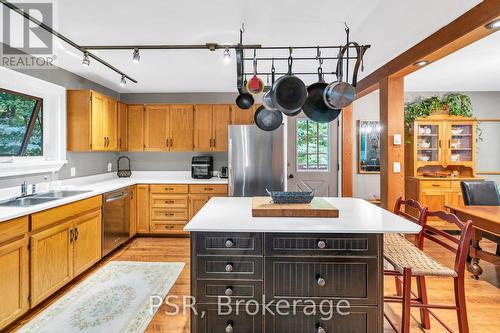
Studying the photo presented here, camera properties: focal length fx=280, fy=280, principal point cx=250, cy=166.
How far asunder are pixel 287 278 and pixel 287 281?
0.06 ft

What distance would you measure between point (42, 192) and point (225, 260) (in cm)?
259

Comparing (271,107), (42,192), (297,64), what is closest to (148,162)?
(42,192)

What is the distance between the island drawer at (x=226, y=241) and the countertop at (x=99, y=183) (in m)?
1.43

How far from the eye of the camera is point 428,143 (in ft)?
15.7

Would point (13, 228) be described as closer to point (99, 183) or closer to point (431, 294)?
point (99, 183)

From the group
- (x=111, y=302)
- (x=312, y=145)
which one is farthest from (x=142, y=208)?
(x=312, y=145)

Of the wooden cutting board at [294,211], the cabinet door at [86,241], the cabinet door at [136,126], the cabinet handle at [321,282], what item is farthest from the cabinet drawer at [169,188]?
the cabinet handle at [321,282]

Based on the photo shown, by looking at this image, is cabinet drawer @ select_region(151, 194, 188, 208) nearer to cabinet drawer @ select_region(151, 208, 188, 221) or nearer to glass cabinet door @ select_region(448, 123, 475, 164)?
cabinet drawer @ select_region(151, 208, 188, 221)

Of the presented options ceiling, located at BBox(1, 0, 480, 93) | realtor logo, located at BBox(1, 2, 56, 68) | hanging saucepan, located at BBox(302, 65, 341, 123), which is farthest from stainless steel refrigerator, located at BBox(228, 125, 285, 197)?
realtor logo, located at BBox(1, 2, 56, 68)

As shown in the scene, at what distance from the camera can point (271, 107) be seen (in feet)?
7.06

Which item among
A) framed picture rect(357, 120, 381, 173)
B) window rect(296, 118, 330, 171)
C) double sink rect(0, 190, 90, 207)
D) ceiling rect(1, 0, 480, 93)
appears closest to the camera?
ceiling rect(1, 0, 480, 93)

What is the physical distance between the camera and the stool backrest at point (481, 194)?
328cm

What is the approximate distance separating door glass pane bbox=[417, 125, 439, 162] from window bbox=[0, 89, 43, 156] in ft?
18.1

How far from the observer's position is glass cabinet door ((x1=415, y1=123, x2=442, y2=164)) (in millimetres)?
4688
